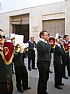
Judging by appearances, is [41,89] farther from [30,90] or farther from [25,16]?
[25,16]

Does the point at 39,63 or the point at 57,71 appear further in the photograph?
the point at 57,71

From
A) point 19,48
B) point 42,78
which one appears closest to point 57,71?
point 19,48

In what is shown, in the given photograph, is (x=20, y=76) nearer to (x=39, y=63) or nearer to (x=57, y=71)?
(x=57, y=71)

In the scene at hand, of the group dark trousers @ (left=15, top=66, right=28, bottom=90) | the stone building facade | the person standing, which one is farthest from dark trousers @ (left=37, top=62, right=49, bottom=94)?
the stone building facade

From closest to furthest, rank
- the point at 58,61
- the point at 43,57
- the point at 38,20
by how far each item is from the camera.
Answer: the point at 43,57
the point at 58,61
the point at 38,20

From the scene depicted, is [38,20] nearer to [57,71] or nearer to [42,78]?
[57,71]

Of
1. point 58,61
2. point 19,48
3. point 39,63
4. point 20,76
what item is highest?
point 19,48

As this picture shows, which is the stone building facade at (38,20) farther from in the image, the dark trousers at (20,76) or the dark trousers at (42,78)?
the dark trousers at (42,78)

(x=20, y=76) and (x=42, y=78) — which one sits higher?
(x=42, y=78)

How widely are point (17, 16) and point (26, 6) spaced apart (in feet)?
5.02

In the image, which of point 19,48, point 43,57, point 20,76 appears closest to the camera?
point 43,57

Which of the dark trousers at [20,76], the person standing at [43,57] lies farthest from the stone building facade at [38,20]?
the person standing at [43,57]

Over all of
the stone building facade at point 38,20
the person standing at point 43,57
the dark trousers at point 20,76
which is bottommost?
the dark trousers at point 20,76

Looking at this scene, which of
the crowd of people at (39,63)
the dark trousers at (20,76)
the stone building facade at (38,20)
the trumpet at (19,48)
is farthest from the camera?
the stone building facade at (38,20)
